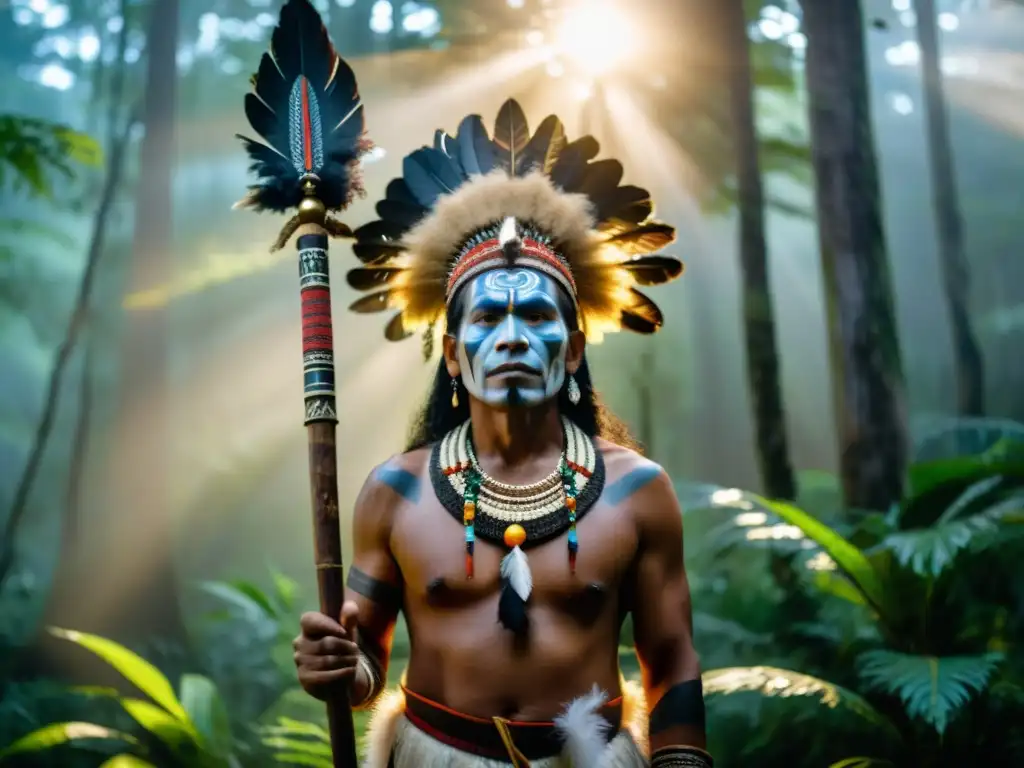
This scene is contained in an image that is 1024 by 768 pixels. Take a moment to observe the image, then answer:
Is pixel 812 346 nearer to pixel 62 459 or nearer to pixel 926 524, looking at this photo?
pixel 926 524

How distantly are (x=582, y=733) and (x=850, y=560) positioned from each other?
76.4 inches

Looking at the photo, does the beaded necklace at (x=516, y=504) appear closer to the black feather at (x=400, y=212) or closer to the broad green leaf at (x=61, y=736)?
the black feather at (x=400, y=212)

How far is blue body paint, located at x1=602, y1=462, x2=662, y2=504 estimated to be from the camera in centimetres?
173

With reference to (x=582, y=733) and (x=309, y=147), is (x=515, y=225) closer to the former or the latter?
(x=309, y=147)

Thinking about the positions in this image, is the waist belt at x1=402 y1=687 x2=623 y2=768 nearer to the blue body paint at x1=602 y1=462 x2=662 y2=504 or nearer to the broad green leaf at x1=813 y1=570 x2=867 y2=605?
the blue body paint at x1=602 y1=462 x2=662 y2=504

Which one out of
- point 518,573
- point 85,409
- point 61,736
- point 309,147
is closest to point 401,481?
point 518,573

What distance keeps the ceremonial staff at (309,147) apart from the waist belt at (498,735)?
569mm

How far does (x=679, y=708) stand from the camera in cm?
165

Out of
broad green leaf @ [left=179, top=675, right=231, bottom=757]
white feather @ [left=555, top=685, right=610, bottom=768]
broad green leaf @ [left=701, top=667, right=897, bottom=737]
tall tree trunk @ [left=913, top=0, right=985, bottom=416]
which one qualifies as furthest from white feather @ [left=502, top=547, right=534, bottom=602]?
tall tree trunk @ [left=913, top=0, right=985, bottom=416]

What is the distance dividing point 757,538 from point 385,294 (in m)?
1.86

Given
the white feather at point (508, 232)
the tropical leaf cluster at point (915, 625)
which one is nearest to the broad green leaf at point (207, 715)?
the tropical leaf cluster at point (915, 625)

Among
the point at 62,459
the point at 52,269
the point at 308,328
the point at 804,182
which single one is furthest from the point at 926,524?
the point at 52,269

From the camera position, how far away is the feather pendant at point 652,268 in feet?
6.53

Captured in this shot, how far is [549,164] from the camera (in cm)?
197
